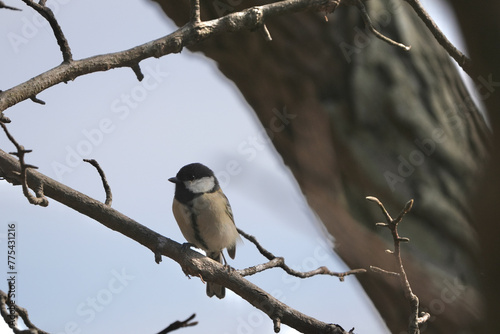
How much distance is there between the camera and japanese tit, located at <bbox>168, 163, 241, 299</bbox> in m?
3.21

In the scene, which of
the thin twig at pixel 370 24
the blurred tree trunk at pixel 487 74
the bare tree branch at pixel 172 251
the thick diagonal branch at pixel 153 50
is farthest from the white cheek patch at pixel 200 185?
the blurred tree trunk at pixel 487 74

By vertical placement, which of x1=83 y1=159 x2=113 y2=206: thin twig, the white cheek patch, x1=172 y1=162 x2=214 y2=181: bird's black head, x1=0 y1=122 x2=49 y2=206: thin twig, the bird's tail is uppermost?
x1=0 y1=122 x2=49 y2=206: thin twig

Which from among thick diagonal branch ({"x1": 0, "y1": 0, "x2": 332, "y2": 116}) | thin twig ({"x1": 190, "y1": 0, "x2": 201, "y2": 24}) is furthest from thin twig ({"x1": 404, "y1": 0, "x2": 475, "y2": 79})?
thin twig ({"x1": 190, "y1": 0, "x2": 201, "y2": 24})

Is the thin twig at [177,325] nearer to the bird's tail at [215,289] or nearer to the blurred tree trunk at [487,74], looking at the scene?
the blurred tree trunk at [487,74]

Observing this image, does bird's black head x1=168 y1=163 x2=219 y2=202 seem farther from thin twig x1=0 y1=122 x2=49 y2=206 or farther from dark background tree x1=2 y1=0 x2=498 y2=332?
thin twig x1=0 y1=122 x2=49 y2=206

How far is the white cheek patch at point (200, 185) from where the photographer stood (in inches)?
131

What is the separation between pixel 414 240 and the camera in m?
2.26

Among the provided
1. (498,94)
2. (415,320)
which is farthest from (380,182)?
(498,94)

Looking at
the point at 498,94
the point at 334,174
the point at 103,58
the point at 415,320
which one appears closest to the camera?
the point at 498,94

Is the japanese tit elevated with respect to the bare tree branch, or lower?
lower

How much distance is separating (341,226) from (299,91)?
0.62 metres

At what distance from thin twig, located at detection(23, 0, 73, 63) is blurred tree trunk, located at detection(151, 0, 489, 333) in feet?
2.24

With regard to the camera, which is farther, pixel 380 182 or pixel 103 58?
pixel 380 182

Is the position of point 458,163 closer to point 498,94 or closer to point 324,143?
point 324,143
